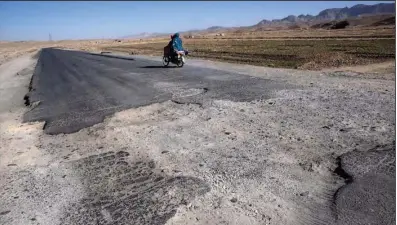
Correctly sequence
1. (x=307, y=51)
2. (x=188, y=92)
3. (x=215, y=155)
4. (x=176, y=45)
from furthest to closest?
(x=307, y=51), (x=176, y=45), (x=188, y=92), (x=215, y=155)

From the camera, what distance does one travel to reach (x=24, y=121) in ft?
31.2

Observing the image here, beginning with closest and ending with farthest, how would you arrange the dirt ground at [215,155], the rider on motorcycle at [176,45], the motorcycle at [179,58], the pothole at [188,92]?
the dirt ground at [215,155]
the pothole at [188,92]
the rider on motorcycle at [176,45]
the motorcycle at [179,58]

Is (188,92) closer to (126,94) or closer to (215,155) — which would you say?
(126,94)

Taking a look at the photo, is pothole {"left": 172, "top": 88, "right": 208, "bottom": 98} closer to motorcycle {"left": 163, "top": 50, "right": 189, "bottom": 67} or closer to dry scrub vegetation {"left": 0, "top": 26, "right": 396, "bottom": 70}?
dry scrub vegetation {"left": 0, "top": 26, "right": 396, "bottom": 70}

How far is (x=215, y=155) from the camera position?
18.9ft

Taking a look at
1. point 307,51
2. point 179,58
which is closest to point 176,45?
point 179,58

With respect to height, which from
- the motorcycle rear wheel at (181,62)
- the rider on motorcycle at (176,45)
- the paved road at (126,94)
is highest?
the rider on motorcycle at (176,45)

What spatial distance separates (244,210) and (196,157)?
182 cm

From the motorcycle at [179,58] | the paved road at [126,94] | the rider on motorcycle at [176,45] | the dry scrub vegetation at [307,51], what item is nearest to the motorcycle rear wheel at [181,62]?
the motorcycle at [179,58]

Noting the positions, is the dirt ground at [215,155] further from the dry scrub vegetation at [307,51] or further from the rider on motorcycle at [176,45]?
the rider on motorcycle at [176,45]

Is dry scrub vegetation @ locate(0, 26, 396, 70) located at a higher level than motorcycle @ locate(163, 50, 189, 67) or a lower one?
lower

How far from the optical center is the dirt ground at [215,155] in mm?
4223

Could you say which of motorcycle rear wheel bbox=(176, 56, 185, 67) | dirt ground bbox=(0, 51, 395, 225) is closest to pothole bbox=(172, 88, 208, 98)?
dirt ground bbox=(0, 51, 395, 225)

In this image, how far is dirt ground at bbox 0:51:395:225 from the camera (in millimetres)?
4223
